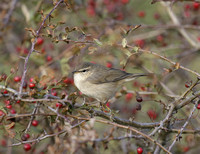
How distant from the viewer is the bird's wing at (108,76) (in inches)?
195

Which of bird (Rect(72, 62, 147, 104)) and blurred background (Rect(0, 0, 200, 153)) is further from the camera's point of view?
bird (Rect(72, 62, 147, 104))

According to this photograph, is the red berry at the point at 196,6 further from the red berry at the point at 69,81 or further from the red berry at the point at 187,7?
the red berry at the point at 69,81

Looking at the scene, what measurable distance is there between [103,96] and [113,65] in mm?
1452

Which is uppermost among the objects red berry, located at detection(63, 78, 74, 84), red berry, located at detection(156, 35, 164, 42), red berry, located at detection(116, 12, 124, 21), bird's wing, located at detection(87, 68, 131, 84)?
red berry, located at detection(116, 12, 124, 21)

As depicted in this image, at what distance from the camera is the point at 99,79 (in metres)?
5.03

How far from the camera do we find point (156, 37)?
6.12 m

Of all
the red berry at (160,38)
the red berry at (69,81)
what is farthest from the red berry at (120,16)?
the red berry at (69,81)

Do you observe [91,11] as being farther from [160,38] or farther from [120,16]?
[160,38]

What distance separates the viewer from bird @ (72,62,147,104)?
4680 mm

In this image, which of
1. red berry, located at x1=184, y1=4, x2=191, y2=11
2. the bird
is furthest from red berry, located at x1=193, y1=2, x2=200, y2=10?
the bird

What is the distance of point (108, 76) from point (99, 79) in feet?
0.58

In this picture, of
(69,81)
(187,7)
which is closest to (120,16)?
(187,7)

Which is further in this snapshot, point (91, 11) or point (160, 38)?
point (91, 11)

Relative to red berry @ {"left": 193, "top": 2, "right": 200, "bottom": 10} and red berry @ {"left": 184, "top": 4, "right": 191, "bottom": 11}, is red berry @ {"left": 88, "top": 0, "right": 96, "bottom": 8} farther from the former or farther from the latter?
red berry @ {"left": 193, "top": 2, "right": 200, "bottom": 10}
